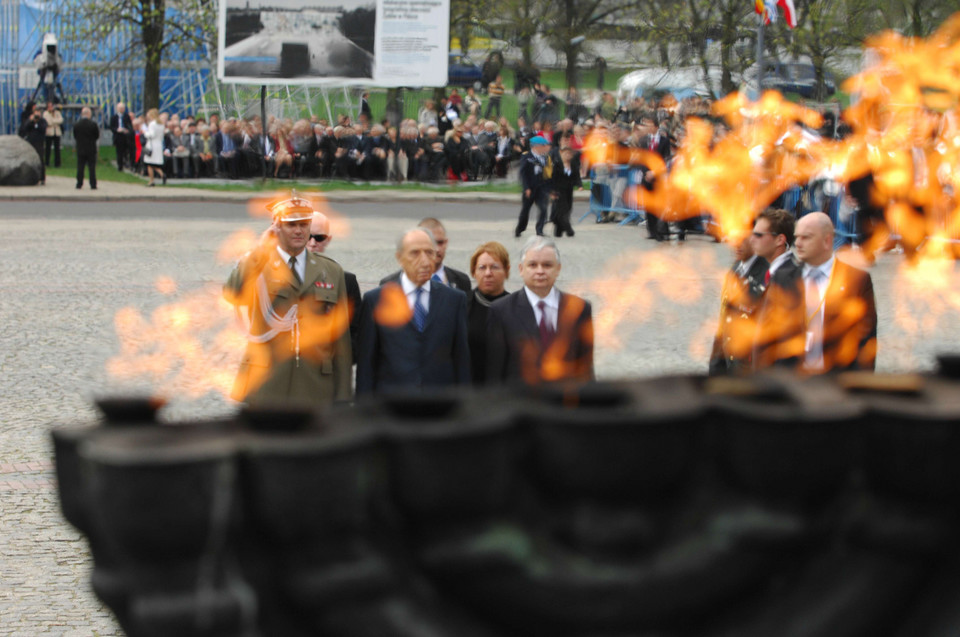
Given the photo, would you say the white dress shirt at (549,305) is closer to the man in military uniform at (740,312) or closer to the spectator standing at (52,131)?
the man in military uniform at (740,312)

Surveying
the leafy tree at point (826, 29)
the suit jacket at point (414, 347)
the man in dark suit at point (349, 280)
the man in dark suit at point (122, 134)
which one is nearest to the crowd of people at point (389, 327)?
the suit jacket at point (414, 347)

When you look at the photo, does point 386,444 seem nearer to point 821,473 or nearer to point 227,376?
point 821,473

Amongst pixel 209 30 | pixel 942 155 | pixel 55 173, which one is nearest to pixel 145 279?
pixel 942 155

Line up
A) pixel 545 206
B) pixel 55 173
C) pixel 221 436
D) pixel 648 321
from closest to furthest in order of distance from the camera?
pixel 221 436 < pixel 648 321 < pixel 545 206 < pixel 55 173

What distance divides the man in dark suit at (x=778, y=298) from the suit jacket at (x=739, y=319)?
2.4 inches

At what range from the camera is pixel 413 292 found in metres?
5.82

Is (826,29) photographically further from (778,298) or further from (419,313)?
(419,313)

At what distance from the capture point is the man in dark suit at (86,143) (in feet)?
86.1

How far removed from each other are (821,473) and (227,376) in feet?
25.0

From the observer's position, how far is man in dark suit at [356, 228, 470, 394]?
18.6ft

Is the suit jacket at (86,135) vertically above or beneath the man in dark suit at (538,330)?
above

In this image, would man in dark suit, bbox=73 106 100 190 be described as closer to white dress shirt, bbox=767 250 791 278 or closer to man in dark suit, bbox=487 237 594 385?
man in dark suit, bbox=487 237 594 385

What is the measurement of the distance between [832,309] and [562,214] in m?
14.2

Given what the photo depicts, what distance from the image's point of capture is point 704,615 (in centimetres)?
201
